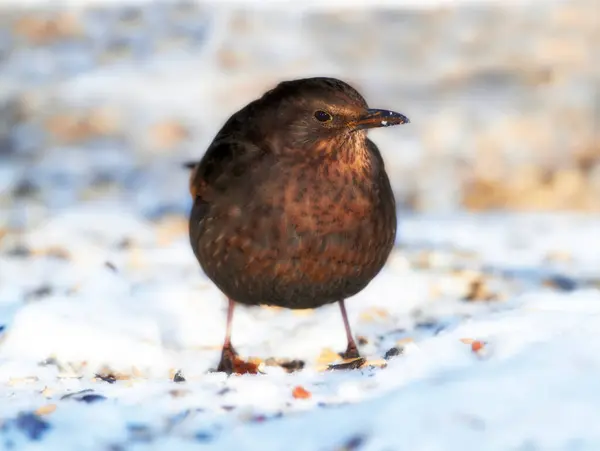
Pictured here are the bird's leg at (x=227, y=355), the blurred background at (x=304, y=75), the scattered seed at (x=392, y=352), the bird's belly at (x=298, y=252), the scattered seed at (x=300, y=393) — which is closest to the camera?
the scattered seed at (x=300, y=393)

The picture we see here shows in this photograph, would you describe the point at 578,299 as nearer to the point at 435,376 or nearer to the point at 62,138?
the point at 435,376

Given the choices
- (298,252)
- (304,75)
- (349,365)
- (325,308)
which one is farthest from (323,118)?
(304,75)

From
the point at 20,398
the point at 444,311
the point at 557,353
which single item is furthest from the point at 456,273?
the point at 20,398

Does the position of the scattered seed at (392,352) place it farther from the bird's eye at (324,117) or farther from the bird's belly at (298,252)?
the bird's eye at (324,117)

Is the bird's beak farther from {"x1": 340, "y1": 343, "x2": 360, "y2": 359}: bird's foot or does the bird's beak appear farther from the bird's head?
{"x1": 340, "y1": 343, "x2": 360, "y2": 359}: bird's foot

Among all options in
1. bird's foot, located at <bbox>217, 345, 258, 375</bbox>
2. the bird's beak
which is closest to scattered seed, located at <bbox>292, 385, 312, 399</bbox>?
bird's foot, located at <bbox>217, 345, 258, 375</bbox>

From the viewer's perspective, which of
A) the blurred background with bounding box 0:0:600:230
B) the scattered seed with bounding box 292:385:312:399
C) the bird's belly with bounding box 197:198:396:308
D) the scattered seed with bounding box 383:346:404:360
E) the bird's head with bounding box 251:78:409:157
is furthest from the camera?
the blurred background with bounding box 0:0:600:230

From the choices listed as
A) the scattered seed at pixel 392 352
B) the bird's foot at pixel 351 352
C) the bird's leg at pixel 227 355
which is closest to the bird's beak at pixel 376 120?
the scattered seed at pixel 392 352
